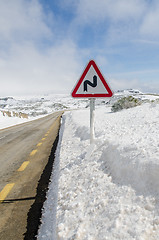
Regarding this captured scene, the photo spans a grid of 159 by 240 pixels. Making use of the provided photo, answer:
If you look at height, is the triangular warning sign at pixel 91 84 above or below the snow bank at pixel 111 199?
above

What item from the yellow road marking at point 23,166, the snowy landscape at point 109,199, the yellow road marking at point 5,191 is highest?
the snowy landscape at point 109,199

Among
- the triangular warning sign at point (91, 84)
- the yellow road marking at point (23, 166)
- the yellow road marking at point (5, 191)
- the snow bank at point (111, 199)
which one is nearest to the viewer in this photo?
the snow bank at point (111, 199)

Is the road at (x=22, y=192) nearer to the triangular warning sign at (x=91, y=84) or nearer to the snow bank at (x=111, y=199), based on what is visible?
the snow bank at (x=111, y=199)

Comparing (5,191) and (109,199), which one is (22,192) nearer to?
(5,191)

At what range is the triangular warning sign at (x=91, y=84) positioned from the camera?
3545 mm

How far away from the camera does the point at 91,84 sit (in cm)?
357

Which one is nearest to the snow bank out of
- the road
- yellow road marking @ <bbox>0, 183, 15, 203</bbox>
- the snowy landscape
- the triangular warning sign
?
the snowy landscape

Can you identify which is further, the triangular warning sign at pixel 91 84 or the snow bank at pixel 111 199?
the triangular warning sign at pixel 91 84

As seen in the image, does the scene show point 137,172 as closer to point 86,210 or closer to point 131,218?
point 131,218

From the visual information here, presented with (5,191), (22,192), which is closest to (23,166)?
(5,191)

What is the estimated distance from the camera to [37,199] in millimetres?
3041

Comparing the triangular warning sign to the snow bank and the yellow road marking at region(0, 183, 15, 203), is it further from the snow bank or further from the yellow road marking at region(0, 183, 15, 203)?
the yellow road marking at region(0, 183, 15, 203)

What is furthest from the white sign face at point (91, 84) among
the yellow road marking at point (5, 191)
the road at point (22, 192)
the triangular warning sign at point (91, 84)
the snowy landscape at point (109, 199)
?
the yellow road marking at point (5, 191)

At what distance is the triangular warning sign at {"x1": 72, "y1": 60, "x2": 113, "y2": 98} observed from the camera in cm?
354
